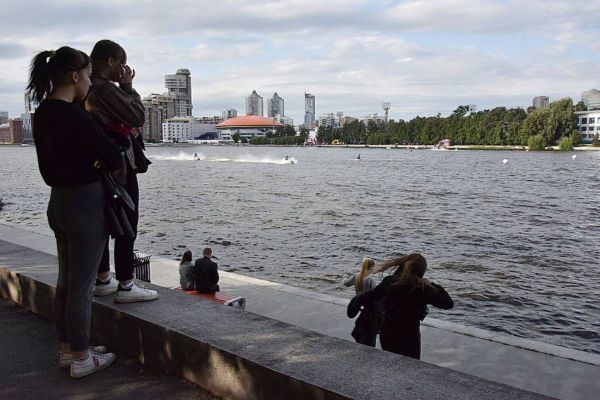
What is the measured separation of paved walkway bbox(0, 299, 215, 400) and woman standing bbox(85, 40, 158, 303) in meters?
0.60

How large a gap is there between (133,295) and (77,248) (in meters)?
0.84

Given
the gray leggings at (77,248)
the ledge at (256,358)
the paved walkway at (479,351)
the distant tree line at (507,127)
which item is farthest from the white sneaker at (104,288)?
the distant tree line at (507,127)

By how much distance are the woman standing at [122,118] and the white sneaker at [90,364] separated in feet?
1.56

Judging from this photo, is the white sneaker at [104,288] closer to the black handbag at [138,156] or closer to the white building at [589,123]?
the black handbag at [138,156]

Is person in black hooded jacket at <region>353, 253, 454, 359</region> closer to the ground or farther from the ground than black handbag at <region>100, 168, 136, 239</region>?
closer to the ground

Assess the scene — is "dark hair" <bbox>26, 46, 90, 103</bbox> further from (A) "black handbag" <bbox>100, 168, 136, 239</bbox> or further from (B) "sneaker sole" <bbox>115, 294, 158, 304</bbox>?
(B) "sneaker sole" <bbox>115, 294, 158, 304</bbox>

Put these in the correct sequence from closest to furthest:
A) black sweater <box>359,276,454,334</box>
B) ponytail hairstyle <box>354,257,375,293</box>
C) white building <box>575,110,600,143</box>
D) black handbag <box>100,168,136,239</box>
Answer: black handbag <box>100,168,136,239</box> < black sweater <box>359,276,454,334</box> < ponytail hairstyle <box>354,257,375,293</box> < white building <box>575,110,600,143</box>

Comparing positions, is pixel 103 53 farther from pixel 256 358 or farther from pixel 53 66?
pixel 256 358

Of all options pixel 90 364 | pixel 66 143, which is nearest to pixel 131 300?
pixel 90 364

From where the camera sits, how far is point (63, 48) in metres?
3.36

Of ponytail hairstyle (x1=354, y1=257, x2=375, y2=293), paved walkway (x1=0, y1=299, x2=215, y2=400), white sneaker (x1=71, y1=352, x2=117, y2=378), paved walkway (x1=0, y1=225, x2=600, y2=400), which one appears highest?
white sneaker (x1=71, y1=352, x2=117, y2=378)

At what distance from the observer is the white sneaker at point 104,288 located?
4.26 m

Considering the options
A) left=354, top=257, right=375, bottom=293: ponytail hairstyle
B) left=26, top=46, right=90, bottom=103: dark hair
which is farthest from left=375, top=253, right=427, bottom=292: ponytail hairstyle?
left=26, top=46, right=90, bottom=103: dark hair

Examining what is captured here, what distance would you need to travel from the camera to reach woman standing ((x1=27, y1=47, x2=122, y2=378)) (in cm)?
326
